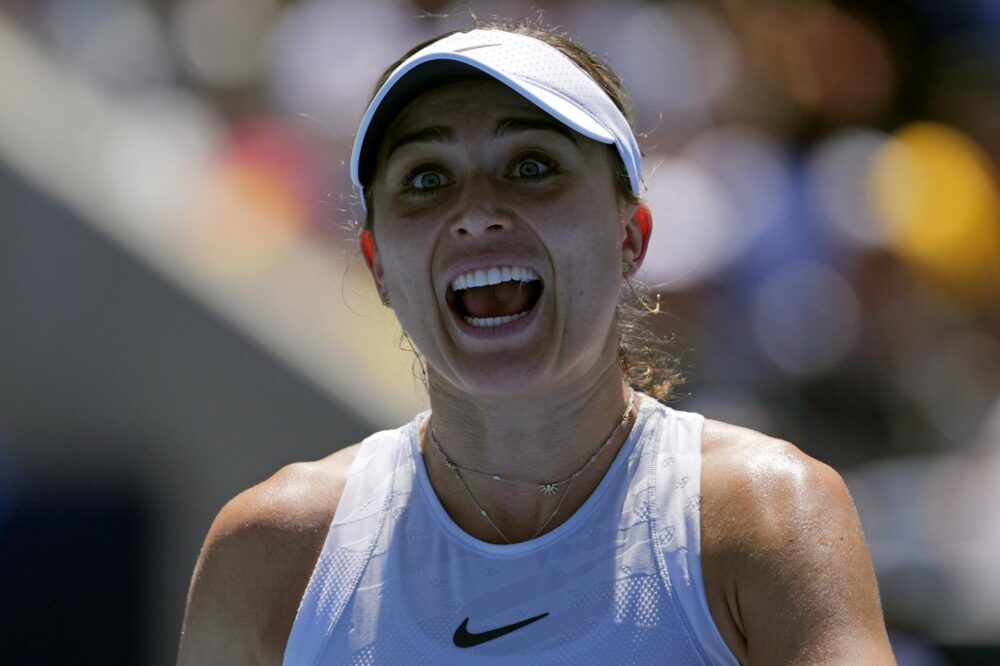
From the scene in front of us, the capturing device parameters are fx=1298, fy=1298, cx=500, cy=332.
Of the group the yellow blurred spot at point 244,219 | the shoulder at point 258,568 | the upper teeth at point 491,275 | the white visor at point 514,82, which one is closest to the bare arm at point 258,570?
the shoulder at point 258,568

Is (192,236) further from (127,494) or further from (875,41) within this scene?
(875,41)

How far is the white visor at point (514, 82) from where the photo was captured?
195 centimetres

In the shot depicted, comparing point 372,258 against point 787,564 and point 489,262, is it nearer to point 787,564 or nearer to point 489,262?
point 489,262

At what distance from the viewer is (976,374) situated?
5816 millimetres

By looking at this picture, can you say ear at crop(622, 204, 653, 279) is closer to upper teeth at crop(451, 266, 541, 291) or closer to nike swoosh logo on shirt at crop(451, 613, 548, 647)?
upper teeth at crop(451, 266, 541, 291)

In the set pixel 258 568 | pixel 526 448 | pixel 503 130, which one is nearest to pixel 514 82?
pixel 503 130

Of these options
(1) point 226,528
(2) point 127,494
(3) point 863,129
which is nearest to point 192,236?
(2) point 127,494

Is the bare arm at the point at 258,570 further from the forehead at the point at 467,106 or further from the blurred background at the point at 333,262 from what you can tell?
the blurred background at the point at 333,262

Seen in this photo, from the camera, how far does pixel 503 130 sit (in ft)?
6.56

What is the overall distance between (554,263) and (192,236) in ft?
13.4

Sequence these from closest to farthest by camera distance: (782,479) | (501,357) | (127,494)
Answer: (782,479)
(501,357)
(127,494)

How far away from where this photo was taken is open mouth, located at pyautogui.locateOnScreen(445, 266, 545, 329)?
2000 millimetres

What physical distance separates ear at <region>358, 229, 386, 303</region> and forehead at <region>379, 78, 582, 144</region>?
Answer: 238 millimetres

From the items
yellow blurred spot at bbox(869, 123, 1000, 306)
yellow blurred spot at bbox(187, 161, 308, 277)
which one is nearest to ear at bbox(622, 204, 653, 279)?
yellow blurred spot at bbox(187, 161, 308, 277)
